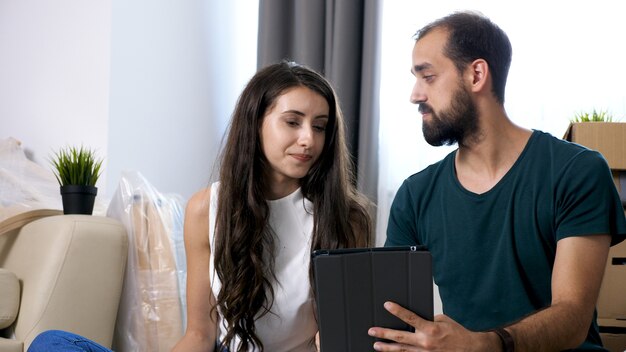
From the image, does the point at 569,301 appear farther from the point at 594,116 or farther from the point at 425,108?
the point at 594,116

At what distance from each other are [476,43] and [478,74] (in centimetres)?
6

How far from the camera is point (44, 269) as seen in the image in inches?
79.4

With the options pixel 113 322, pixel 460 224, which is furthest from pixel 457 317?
pixel 113 322

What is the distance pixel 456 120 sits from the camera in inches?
58.5

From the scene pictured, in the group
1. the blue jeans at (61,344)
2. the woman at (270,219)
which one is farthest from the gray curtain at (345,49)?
the blue jeans at (61,344)

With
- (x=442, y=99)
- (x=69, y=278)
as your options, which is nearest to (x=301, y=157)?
(x=442, y=99)

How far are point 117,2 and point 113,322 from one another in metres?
1.09

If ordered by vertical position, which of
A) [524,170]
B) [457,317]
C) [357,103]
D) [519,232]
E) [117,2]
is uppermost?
[117,2]

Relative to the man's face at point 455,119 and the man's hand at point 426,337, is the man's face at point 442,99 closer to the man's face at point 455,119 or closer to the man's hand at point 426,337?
the man's face at point 455,119

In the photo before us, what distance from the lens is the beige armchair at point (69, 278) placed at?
1982 mm

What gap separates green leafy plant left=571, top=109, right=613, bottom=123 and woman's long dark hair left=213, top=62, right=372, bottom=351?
986mm

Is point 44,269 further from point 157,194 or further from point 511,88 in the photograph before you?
point 511,88

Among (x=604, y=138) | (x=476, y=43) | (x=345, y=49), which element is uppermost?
(x=345, y=49)

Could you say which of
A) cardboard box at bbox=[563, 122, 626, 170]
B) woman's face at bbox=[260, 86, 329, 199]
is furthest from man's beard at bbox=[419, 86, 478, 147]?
cardboard box at bbox=[563, 122, 626, 170]
